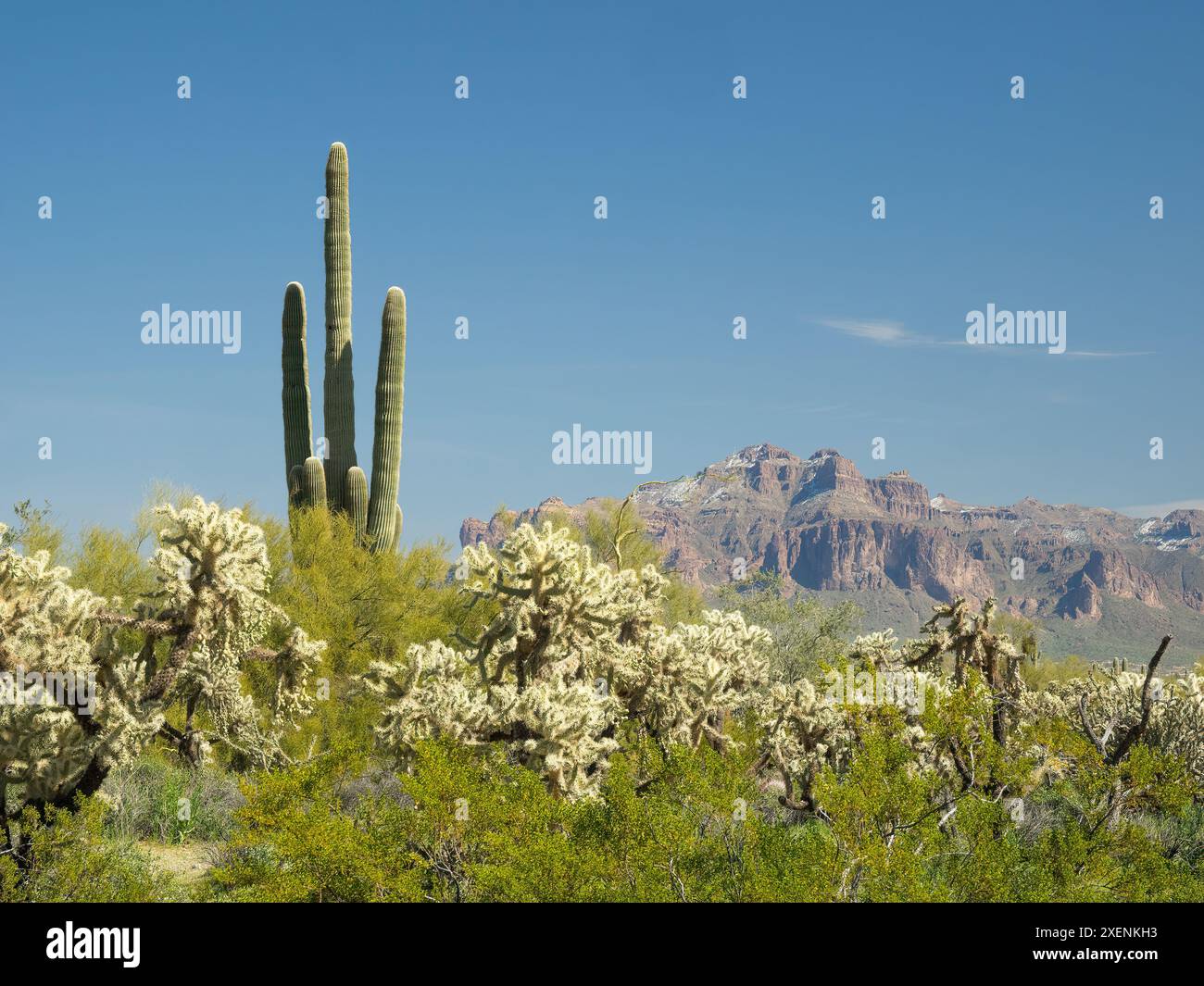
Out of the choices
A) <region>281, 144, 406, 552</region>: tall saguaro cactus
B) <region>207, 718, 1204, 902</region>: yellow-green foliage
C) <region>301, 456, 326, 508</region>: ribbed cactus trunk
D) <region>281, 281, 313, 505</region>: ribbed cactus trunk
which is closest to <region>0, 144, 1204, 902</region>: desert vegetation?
<region>207, 718, 1204, 902</region>: yellow-green foliage

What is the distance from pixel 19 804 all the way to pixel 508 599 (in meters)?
3.97

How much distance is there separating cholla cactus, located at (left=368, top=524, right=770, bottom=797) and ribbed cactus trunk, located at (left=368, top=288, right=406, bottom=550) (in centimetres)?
1172

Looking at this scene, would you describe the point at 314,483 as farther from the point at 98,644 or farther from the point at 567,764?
the point at 567,764

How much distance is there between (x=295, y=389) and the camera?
68.1ft

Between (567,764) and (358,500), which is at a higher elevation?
(358,500)

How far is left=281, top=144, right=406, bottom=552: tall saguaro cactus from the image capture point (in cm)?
2062

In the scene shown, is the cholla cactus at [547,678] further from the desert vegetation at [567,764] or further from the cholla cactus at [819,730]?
the cholla cactus at [819,730]

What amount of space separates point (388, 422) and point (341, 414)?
1.20 metres

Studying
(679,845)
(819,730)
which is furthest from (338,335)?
(679,845)

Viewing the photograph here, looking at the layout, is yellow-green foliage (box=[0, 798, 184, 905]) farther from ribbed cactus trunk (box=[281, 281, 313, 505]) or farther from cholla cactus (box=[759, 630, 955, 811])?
ribbed cactus trunk (box=[281, 281, 313, 505])

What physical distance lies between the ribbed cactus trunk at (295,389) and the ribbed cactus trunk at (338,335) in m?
0.53
